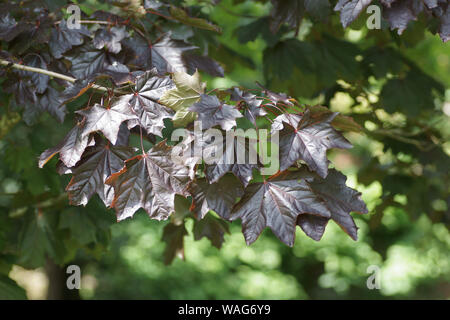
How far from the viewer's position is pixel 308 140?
1108mm

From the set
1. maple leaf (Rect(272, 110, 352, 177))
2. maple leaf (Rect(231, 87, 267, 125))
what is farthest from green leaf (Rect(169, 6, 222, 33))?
maple leaf (Rect(272, 110, 352, 177))

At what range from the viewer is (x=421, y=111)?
2.49m

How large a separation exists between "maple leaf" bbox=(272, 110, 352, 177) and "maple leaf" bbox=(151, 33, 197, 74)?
1.50 feet

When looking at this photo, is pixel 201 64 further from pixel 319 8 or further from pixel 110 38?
pixel 319 8

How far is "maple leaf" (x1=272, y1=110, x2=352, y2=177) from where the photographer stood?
Result: 3.58ft

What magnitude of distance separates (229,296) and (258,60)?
7.44 ft

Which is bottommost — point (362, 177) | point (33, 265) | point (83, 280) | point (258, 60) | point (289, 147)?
point (83, 280)

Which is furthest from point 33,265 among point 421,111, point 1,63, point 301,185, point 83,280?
point 83,280

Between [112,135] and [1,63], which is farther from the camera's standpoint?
[1,63]

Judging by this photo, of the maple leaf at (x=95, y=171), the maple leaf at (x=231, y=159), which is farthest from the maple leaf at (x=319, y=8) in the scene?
the maple leaf at (x=95, y=171)

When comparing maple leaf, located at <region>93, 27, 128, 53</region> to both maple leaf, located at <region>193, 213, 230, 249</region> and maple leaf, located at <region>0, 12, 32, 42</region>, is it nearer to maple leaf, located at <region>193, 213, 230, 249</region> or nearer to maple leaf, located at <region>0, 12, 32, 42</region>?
maple leaf, located at <region>0, 12, 32, 42</region>

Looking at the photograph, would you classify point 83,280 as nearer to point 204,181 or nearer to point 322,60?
point 322,60

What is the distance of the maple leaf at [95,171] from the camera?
1177 mm

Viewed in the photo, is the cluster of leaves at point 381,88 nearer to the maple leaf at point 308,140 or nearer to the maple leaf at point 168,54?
the maple leaf at point 168,54
